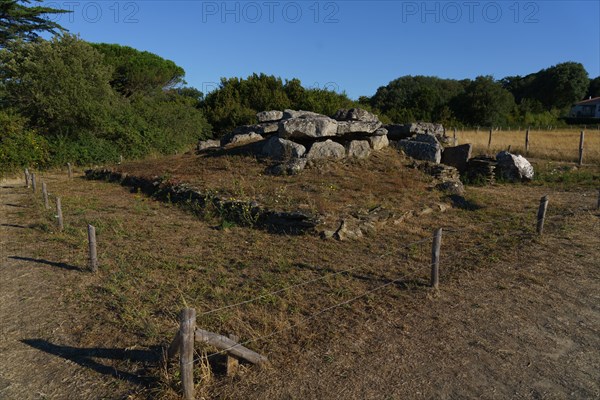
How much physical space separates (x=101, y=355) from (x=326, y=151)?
35.2 ft

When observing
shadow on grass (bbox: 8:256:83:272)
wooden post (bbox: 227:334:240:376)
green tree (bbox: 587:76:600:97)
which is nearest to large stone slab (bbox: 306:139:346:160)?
shadow on grass (bbox: 8:256:83:272)

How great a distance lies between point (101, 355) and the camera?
4.59 m

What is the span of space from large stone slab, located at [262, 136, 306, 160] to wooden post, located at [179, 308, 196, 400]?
10789 mm

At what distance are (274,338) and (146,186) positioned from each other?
457 inches

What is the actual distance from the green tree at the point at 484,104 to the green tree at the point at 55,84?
33.2 meters

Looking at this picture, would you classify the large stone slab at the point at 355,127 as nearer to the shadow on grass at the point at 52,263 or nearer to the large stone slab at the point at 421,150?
the large stone slab at the point at 421,150

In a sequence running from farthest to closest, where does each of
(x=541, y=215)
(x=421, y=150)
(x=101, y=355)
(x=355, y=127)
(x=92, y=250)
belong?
(x=421, y=150), (x=355, y=127), (x=541, y=215), (x=92, y=250), (x=101, y=355)

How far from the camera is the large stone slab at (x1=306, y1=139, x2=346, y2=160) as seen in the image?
554 inches

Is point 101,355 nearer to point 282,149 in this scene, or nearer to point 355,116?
point 282,149

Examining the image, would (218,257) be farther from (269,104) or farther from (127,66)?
(127,66)

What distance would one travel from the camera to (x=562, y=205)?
1177 cm

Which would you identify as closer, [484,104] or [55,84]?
[55,84]

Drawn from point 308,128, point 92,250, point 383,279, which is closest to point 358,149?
point 308,128

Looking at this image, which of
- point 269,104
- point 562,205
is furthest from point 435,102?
point 562,205
